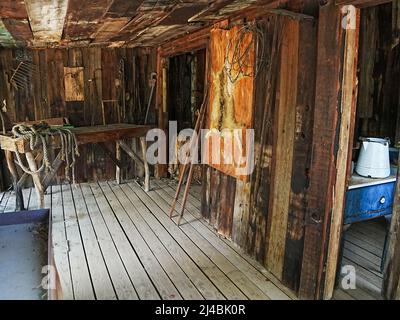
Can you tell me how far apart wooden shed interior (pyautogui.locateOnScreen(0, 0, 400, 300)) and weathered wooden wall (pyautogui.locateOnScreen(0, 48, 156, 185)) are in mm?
31

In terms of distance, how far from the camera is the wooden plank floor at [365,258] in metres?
2.70

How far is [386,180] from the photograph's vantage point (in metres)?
2.79

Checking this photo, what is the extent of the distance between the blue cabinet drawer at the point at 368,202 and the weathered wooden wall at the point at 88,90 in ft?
13.7

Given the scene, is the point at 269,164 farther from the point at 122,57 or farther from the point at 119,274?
the point at 122,57

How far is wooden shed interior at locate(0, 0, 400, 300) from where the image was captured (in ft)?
7.79

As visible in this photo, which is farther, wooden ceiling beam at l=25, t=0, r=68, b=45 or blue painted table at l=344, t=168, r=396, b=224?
blue painted table at l=344, t=168, r=396, b=224

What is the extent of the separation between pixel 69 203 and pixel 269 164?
3101mm

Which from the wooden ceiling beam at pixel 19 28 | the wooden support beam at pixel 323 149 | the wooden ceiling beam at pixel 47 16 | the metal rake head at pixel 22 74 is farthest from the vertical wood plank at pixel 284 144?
the metal rake head at pixel 22 74

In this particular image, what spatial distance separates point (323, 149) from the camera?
2348 millimetres

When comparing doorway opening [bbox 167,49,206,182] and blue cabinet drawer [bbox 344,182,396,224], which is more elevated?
doorway opening [bbox 167,49,206,182]

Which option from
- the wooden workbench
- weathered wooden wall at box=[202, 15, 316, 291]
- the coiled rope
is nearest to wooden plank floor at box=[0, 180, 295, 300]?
weathered wooden wall at box=[202, 15, 316, 291]

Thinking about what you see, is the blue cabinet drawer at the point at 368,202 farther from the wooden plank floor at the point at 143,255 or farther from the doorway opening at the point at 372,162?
the wooden plank floor at the point at 143,255
